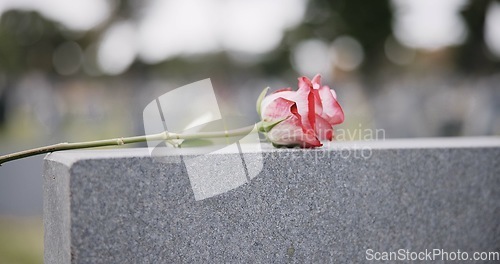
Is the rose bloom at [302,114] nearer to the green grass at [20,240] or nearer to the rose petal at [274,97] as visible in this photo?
the rose petal at [274,97]

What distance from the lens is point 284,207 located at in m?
1.26

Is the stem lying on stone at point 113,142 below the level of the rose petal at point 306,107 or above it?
below

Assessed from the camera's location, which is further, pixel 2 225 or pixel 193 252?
pixel 2 225

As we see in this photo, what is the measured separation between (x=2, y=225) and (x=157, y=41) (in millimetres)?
19722

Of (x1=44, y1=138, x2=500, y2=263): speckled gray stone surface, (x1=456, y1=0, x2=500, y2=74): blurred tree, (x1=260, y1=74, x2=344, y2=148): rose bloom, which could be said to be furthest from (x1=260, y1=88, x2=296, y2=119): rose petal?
(x1=456, y1=0, x2=500, y2=74): blurred tree

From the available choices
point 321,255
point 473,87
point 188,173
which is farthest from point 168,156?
point 473,87

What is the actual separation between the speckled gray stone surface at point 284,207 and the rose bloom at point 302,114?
41mm

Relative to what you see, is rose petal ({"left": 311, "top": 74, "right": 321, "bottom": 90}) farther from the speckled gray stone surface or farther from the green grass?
the green grass

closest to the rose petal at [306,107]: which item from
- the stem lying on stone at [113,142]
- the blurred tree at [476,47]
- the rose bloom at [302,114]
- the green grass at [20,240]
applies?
the rose bloom at [302,114]

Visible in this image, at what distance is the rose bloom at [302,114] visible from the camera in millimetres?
1246

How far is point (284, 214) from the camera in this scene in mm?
1264

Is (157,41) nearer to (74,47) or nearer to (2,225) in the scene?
(74,47)

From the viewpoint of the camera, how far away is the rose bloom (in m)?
1.25

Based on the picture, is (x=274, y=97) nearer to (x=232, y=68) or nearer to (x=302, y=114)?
(x=302, y=114)
